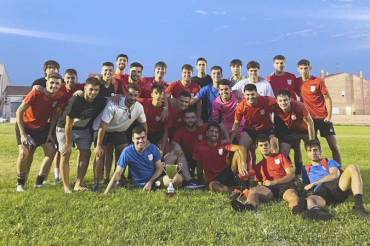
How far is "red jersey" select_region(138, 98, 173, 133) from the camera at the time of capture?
350 inches

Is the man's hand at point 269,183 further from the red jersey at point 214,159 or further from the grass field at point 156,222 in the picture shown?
the red jersey at point 214,159

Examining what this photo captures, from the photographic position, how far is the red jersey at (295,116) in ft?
28.0

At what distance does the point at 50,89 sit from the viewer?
794 centimetres

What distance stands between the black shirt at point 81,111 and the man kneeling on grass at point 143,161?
0.84m

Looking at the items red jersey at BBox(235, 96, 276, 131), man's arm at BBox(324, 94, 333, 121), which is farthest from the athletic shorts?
man's arm at BBox(324, 94, 333, 121)

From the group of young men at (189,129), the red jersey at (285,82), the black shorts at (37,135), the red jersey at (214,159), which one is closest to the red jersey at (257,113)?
the group of young men at (189,129)

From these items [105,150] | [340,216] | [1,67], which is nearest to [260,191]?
[340,216]

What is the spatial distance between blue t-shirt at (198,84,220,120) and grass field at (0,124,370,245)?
8.03ft

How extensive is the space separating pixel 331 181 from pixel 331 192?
0.18m

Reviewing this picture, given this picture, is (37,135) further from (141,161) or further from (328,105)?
(328,105)

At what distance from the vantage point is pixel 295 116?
8.69 metres

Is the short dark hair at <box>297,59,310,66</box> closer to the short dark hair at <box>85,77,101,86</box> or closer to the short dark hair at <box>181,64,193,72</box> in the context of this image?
the short dark hair at <box>181,64,193,72</box>

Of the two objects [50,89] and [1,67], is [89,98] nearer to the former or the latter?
[50,89]

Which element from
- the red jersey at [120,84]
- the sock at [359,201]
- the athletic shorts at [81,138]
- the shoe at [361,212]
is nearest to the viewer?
the shoe at [361,212]
